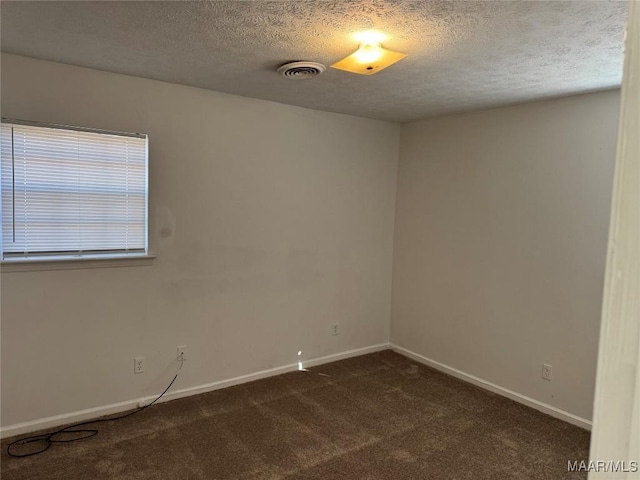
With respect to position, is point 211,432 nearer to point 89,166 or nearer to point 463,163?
point 89,166

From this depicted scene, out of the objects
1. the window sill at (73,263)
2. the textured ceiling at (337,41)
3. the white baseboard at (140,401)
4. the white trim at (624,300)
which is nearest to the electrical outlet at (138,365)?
the white baseboard at (140,401)

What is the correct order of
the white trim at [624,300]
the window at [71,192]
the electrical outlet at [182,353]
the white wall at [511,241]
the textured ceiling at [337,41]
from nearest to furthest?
the white trim at [624,300]
the textured ceiling at [337,41]
the window at [71,192]
the white wall at [511,241]
the electrical outlet at [182,353]

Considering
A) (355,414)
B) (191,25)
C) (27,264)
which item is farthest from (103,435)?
(191,25)

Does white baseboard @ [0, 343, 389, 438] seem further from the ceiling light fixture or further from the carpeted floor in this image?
the ceiling light fixture

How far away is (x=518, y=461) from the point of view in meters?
2.51

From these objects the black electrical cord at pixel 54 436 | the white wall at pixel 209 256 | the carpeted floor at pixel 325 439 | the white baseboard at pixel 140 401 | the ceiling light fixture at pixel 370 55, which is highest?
the ceiling light fixture at pixel 370 55

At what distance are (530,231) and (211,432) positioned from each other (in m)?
2.75

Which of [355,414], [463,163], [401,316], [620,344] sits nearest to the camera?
[620,344]

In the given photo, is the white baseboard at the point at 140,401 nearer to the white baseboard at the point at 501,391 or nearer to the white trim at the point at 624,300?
the white baseboard at the point at 501,391

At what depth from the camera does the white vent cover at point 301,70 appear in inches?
94.3

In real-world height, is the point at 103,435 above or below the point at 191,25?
below

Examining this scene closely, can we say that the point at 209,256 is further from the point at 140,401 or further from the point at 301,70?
the point at 301,70

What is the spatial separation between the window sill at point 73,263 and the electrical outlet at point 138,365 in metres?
0.69

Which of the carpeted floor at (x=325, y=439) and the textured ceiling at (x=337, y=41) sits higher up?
the textured ceiling at (x=337, y=41)
